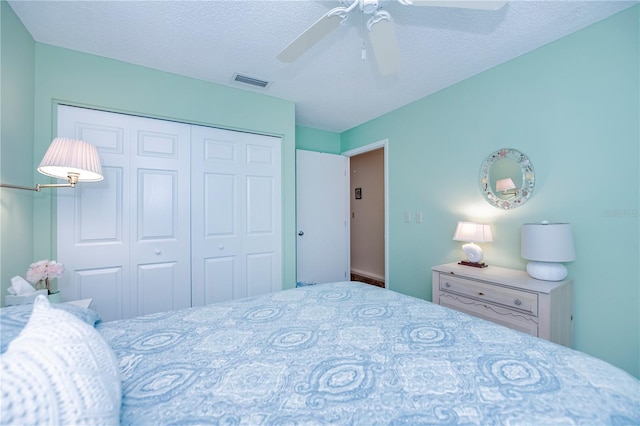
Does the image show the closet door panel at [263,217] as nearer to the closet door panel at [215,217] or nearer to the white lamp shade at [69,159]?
the closet door panel at [215,217]

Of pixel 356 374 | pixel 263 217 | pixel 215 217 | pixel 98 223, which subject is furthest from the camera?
pixel 263 217

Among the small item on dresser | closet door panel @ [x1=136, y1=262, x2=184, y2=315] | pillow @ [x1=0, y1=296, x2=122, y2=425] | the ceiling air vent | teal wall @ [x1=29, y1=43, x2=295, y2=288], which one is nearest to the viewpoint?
pillow @ [x1=0, y1=296, x2=122, y2=425]

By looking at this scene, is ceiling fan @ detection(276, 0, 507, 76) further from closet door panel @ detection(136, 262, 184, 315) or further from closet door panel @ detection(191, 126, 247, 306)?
closet door panel @ detection(136, 262, 184, 315)

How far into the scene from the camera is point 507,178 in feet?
7.31

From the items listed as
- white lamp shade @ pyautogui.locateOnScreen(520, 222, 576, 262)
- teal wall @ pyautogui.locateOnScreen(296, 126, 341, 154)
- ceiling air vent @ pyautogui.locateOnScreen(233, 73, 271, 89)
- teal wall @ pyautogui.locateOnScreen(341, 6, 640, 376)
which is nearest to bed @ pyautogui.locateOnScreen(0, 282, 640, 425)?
white lamp shade @ pyautogui.locateOnScreen(520, 222, 576, 262)

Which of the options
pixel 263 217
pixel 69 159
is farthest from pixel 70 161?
pixel 263 217

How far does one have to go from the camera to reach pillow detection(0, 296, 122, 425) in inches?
19.5

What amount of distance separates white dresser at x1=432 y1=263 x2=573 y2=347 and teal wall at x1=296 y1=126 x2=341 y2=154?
2.45 meters

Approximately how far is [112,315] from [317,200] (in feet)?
8.13

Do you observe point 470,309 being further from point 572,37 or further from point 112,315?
point 112,315

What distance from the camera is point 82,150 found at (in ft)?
5.32

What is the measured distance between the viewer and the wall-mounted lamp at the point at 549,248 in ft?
5.72

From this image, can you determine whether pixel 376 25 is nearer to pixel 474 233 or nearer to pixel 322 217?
pixel 474 233

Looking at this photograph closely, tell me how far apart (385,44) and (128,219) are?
7.68 ft
